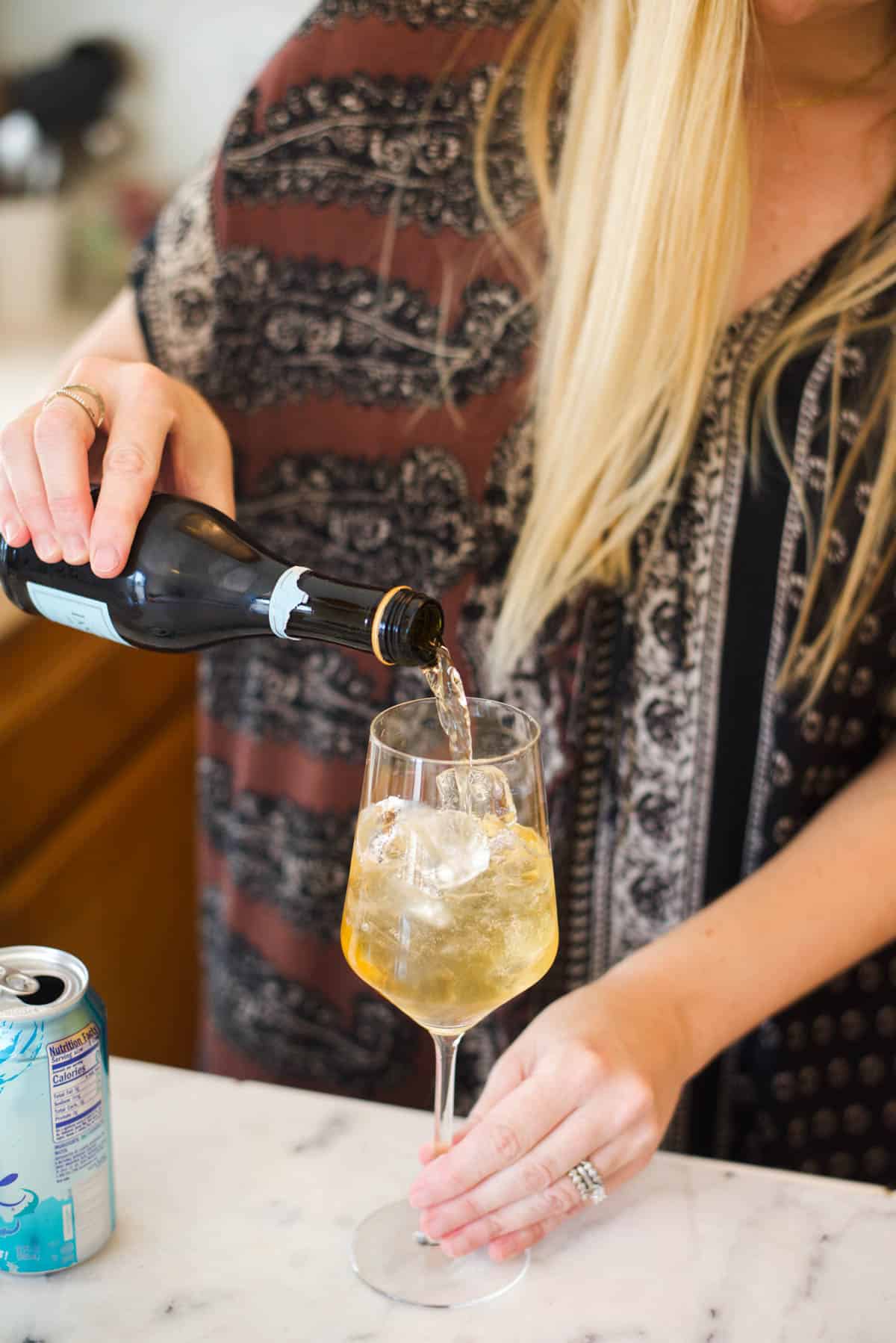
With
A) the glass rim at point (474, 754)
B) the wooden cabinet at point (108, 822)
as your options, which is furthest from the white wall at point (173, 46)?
the glass rim at point (474, 754)

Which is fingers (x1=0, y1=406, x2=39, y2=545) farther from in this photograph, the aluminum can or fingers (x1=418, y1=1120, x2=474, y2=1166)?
fingers (x1=418, y1=1120, x2=474, y2=1166)

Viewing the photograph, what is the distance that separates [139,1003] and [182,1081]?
123 centimetres

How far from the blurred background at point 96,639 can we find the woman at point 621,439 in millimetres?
357

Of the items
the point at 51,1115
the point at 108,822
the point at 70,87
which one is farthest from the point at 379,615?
the point at 70,87

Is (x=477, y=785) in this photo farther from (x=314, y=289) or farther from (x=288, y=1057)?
(x=288, y=1057)

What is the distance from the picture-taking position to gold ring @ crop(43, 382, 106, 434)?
873mm

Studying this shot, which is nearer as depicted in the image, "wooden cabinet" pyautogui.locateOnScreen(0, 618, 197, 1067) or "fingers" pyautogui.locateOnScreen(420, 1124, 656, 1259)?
"fingers" pyautogui.locateOnScreen(420, 1124, 656, 1259)

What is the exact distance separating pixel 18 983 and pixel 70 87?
2328 mm

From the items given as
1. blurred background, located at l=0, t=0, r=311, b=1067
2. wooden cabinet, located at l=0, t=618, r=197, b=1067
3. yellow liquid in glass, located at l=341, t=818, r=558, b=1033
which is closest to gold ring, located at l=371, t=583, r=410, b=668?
yellow liquid in glass, located at l=341, t=818, r=558, b=1033

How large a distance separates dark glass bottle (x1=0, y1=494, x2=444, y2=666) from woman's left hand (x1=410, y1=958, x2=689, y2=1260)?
29cm

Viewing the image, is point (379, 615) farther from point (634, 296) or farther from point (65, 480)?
point (634, 296)

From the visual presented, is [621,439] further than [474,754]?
Yes

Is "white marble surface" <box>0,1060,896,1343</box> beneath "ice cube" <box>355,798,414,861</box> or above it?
beneath

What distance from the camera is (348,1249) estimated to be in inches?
32.5
